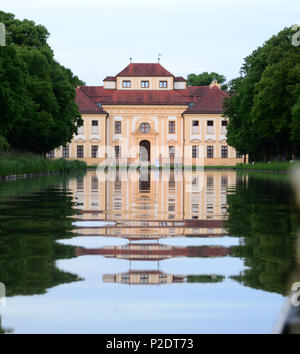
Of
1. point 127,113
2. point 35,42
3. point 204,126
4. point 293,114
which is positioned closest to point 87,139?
point 127,113

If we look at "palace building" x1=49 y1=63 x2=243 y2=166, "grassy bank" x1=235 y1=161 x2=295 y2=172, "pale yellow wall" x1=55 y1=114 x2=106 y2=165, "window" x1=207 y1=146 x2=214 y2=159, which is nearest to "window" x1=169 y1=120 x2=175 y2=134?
"palace building" x1=49 y1=63 x2=243 y2=166

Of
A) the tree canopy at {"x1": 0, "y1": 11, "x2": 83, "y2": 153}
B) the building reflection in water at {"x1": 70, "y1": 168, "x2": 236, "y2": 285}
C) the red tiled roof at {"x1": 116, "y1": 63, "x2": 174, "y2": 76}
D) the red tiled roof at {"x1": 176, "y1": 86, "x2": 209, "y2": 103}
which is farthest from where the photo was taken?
the red tiled roof at {"x1": 176, "y1": 86, "x2": 209, "y2": 103}

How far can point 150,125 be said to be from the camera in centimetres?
10712

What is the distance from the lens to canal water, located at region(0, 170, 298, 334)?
4531 mm

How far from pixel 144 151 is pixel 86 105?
12242mm

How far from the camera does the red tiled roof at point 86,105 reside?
343 ft

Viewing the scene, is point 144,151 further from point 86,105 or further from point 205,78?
point 205,78

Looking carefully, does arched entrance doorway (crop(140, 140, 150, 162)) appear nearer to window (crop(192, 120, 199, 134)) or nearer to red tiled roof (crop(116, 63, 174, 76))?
window (crop(192, 120, 199, 134))

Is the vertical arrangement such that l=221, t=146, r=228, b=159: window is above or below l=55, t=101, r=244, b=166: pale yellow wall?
below

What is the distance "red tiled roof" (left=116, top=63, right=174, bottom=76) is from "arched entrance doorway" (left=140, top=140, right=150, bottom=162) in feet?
37.1

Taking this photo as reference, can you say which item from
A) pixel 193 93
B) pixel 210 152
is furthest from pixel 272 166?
pixel 193 93

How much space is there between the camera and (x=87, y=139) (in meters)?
107

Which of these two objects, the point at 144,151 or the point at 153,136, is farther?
the point at 144,151
